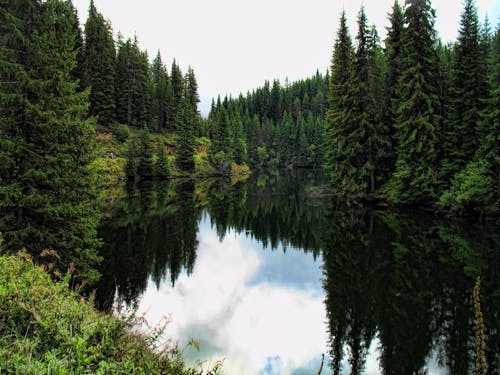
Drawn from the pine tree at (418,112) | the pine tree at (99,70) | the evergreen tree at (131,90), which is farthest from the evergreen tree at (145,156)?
the pine tree at (418,112)

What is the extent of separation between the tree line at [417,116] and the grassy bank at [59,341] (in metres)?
22.4

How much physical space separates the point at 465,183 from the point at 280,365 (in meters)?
18.7

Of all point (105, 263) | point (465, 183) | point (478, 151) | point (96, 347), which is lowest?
point (105, 263)

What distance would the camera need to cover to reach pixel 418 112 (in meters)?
25.9

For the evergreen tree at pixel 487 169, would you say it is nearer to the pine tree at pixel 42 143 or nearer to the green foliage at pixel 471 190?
the green foliage at pixel 471 190

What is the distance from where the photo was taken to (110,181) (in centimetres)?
4803

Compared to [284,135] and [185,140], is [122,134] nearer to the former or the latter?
[185,140]

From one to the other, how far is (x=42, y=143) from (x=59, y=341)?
828 cm

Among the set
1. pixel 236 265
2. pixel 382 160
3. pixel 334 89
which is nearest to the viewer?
pixel 236 265

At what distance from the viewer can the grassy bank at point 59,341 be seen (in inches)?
135

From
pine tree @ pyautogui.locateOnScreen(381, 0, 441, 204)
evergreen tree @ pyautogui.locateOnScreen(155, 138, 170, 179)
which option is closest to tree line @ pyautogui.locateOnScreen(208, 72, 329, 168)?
evergreen tree @ pyautogui.locateOnScreen(155, 138, 170, 179)

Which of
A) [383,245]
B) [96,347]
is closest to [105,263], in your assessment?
[96,347]

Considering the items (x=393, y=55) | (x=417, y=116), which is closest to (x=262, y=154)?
(x=393, y=55)

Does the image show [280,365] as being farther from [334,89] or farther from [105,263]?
[334,89]
